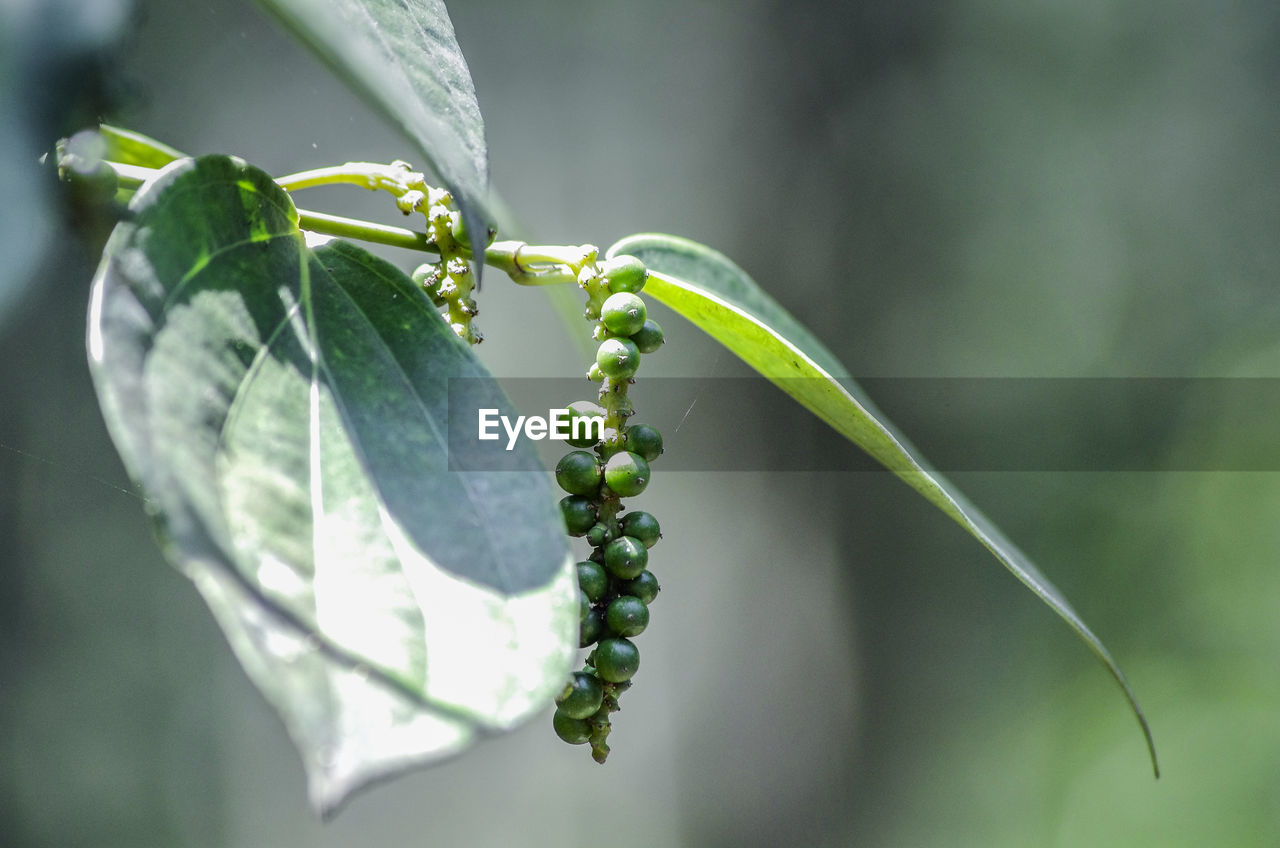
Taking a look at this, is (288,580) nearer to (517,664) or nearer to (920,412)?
(517,664)

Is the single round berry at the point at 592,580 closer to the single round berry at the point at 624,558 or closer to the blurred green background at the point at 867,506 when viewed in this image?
the single round berry at the point at 624,558

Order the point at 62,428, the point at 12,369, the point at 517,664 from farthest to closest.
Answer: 1. the point at 62,428
2. the point at 12,369
3. the point at 517,664

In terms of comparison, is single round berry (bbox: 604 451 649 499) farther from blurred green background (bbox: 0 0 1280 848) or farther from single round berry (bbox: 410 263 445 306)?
blurred green background (bbox: 0 0 1280 848)

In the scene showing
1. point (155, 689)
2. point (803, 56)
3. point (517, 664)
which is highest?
point (803, 56)

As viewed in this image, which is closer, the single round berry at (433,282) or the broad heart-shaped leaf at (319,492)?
the broad heart-shaped leaf at (319,492)

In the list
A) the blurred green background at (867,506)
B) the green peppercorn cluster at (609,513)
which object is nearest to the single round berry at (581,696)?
the green peppercorn cluster at (609,513)

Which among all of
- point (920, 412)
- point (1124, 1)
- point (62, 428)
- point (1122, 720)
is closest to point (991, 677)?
point (1122, 720)

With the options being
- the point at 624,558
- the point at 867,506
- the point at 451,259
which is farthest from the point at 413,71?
the point at 867,506
